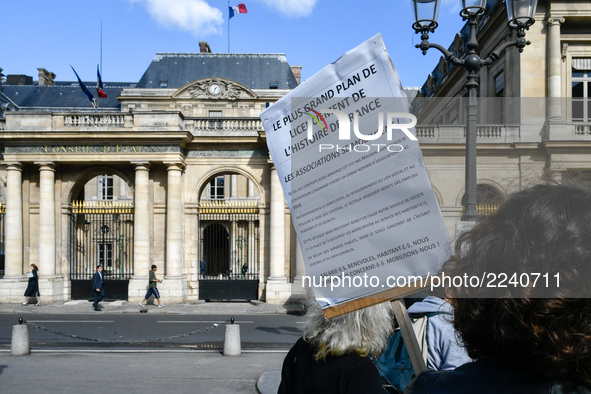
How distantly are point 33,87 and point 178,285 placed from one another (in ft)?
96.1

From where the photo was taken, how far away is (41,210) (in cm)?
2152

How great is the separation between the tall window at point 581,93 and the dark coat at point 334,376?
21.0 meters

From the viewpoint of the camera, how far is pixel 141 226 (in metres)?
21.5

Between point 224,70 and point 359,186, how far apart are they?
3881 centimetres

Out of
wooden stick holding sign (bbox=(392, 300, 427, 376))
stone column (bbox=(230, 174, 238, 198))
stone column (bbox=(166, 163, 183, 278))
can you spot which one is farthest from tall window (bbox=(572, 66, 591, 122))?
stone column (bbox=(230, 174, 238, 198))

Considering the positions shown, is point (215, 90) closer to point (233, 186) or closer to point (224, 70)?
point (224, 70)

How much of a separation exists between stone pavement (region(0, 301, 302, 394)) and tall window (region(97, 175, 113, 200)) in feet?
98.7

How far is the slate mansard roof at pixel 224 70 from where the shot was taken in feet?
128

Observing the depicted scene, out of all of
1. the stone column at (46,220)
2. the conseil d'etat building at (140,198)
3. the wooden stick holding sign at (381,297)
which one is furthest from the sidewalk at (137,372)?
the stone column at (46,220)

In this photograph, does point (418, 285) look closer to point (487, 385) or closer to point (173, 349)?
point (487, 385)

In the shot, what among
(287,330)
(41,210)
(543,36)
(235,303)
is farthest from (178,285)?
(543,36)

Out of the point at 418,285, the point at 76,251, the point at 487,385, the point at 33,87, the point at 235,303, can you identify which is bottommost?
the point at 235,303

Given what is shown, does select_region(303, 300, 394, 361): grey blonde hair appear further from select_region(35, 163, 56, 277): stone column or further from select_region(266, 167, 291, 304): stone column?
select_region(35, 163, 56, 277): stone column

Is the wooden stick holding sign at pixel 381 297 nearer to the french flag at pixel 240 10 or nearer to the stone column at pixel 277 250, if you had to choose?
the stone column at pixel 277 250
